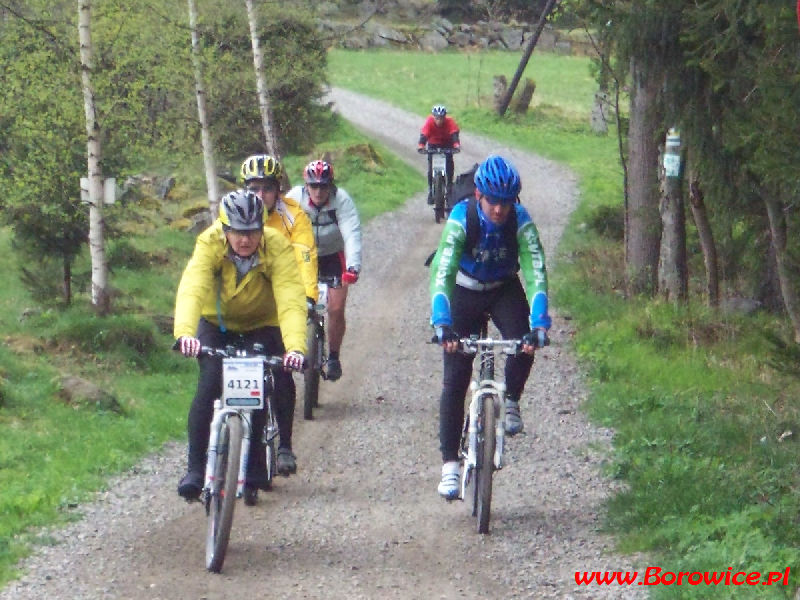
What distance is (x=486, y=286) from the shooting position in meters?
7.61

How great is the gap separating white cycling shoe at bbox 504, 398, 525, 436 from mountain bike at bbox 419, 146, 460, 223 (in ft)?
45.3

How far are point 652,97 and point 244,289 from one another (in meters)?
9.14

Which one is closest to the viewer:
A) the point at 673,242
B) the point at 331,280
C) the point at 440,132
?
the point at 331,280

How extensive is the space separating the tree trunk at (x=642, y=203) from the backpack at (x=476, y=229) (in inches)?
329

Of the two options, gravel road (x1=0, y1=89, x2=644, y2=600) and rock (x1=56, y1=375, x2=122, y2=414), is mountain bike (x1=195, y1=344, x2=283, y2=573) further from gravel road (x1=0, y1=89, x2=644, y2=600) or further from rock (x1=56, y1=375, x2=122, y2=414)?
rock (x1=56, y1=375, x2=122, y2=414)

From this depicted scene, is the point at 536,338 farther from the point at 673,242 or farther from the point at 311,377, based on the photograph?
the point at 673,242

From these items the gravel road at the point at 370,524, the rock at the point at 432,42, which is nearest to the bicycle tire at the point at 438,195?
the gravel road at the point at 370,524

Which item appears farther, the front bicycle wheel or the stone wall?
the stone wall

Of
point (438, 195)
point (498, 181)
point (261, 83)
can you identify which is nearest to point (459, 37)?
point (261, 83)

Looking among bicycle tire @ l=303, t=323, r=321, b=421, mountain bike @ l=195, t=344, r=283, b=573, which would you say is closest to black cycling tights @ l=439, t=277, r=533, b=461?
mountain bike @ l=195, t=344, r=283, b=573

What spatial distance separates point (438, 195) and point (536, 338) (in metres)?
15.7

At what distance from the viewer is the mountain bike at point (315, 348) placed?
10.7 metres

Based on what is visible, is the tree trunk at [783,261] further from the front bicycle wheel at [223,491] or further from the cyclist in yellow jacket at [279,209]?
the front bicycle wheel at [223,491]

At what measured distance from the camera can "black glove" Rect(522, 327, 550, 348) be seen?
23.5ft
